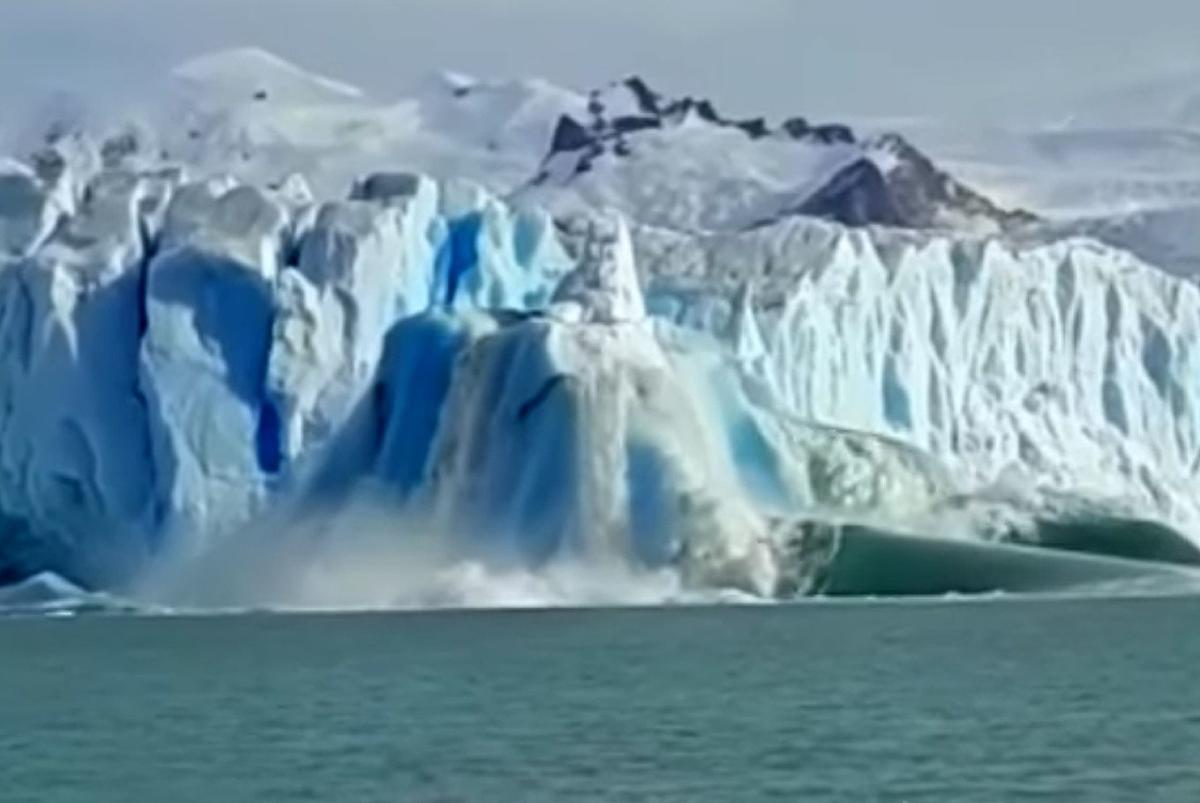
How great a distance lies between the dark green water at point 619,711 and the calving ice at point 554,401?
99cm

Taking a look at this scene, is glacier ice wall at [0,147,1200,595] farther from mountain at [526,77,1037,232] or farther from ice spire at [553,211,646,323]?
mountain at [526,77,1037,232]

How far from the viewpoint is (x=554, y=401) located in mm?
37375

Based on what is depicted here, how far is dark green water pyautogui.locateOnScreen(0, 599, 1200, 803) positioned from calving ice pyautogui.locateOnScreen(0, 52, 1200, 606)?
0.99m

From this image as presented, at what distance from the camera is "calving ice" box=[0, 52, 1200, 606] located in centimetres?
3775

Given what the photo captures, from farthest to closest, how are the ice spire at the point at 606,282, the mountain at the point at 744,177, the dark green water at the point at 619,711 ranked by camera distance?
the mountain at the point at 744,177 < the ice spire at the point at 606,282 < the dark green water at the point at 619,711

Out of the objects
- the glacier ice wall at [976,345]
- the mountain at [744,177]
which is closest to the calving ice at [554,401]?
the glacier ice wall at [976,345]

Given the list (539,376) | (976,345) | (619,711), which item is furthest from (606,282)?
(619,711)

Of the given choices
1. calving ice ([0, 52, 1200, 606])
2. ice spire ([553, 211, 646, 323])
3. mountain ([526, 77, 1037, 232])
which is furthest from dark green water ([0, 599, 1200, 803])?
mountain ([526, 77, 1037, 232])

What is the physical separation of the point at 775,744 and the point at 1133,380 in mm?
21434

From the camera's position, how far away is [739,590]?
38.8 metres

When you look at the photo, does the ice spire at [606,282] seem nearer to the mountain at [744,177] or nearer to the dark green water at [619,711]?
A: the dark green water at [619,711]

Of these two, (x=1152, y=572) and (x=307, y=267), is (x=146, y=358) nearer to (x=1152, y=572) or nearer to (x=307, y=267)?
(x=307, y=267)

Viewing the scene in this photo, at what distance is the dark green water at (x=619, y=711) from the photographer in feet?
67.1

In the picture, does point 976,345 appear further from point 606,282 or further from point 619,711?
point 619,711
